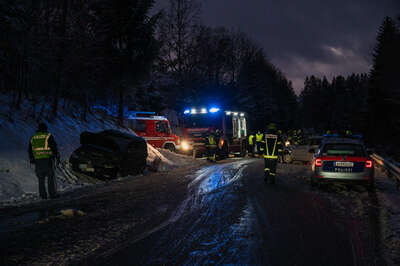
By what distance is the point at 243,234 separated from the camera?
5.41 m

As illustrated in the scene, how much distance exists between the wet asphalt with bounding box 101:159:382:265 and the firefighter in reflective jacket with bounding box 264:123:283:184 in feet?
7.33

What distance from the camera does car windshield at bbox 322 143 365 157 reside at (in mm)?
9945

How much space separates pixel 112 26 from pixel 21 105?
819cm

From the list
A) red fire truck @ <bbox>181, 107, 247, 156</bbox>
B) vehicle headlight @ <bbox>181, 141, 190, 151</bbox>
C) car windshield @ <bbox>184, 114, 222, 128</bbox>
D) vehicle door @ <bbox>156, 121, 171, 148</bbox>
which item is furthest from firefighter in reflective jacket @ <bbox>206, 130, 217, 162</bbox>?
vehicle door @ <bbox>156, 121, 171, 148</bbox>

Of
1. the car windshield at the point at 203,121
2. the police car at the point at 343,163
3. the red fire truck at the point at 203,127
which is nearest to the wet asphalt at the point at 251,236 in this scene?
the police car at the point at 343,163

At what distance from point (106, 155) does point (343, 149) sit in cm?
763

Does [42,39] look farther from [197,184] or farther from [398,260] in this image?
[398,260]

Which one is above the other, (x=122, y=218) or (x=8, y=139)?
(x=8, y=139)

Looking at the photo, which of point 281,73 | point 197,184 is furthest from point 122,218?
point 281,73

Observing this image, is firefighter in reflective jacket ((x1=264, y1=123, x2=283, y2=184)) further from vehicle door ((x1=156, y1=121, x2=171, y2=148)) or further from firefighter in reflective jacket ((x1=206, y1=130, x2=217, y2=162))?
vehicle door ((x1=156, y1=121, x2=171, y2=148))

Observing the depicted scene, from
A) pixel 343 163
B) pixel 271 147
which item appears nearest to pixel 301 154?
pixel 271 147

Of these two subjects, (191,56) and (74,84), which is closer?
(74,84)

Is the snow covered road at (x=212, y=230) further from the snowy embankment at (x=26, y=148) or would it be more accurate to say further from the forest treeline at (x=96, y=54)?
the forest treeline at (x=96, y=54)

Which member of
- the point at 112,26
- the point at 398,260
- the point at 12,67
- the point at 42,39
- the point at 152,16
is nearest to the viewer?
the point at 398,260
